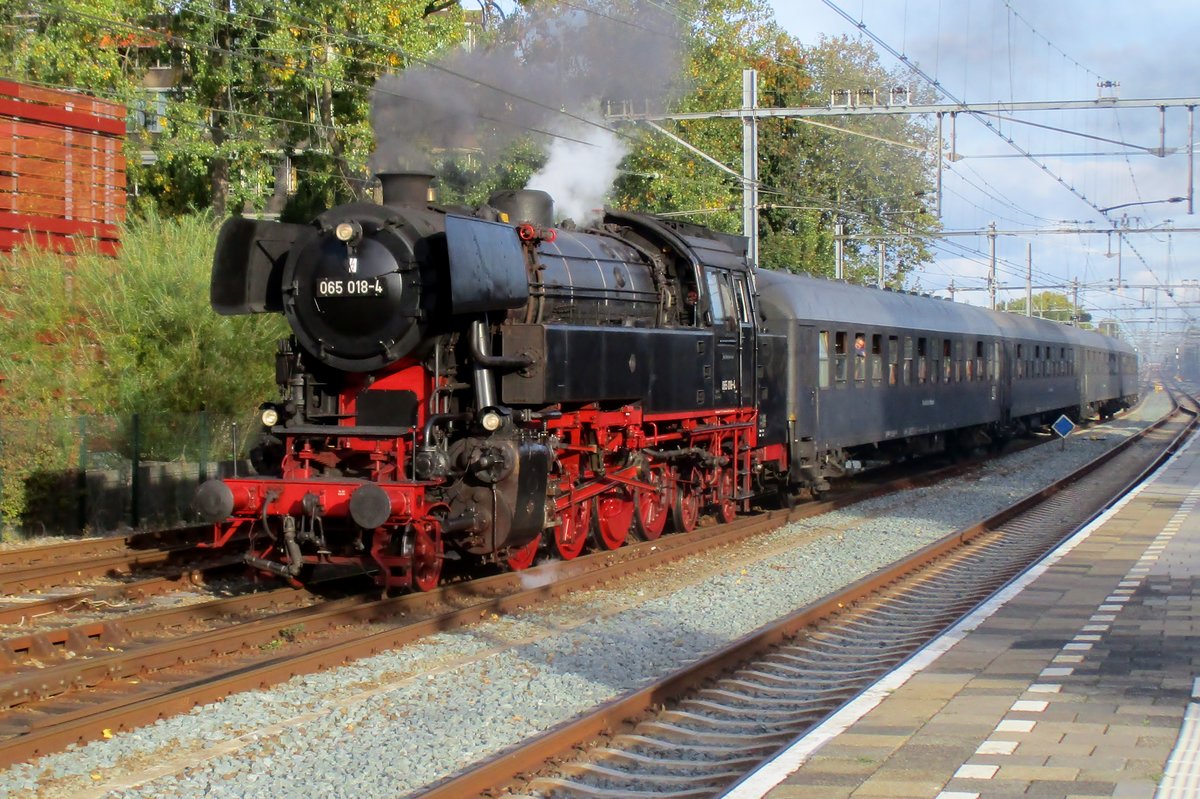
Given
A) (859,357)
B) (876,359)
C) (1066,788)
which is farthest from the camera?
(876,359)

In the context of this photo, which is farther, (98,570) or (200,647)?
(98,570)

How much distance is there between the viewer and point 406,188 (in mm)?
10898

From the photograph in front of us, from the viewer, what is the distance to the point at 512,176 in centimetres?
2142

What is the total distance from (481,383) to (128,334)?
9.11 m

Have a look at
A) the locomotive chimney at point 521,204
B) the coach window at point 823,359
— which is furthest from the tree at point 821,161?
the locomotive chimney at point 521,204

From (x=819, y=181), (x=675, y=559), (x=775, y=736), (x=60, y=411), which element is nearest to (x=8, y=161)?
(x=60, y=411)

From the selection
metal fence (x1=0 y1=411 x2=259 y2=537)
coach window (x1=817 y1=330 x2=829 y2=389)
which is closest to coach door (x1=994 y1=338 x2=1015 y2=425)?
coach window (x1=817 y1=330 x2=829 y2=389)

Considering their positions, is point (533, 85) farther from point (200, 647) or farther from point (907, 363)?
point (907, 363)

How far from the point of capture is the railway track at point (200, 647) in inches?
270

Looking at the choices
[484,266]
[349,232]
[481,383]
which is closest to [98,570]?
[349,232]

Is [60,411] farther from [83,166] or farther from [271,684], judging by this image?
[271,684]

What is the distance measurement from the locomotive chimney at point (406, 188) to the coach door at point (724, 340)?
3.98m

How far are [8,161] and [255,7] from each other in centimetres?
677

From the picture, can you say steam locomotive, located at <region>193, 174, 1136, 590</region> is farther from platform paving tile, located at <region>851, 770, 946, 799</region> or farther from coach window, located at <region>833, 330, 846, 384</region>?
platform paving tile, located at <region>851, 770, 946, 799</region>
